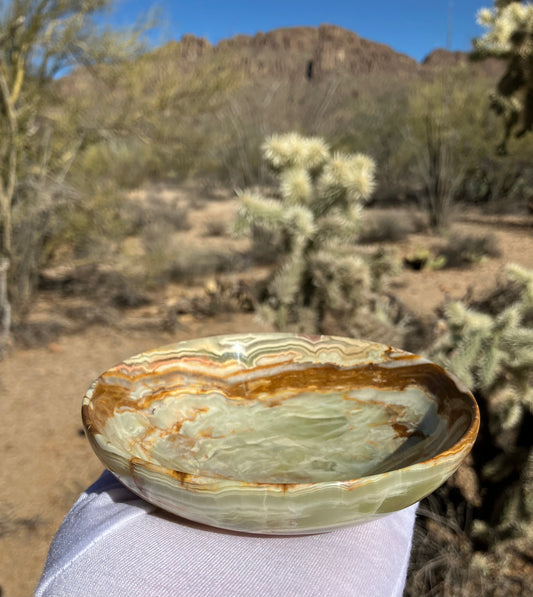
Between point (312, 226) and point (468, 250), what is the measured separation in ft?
14.0

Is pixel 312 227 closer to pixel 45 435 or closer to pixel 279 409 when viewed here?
pixel 45 435

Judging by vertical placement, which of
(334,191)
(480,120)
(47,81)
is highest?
(480,120)

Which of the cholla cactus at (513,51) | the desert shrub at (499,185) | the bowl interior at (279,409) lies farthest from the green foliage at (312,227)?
the desert shrub at (499,185)

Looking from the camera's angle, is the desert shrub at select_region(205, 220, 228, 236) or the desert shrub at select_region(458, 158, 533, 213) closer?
the desert shrub at select_region(205, 220, 228, 236)

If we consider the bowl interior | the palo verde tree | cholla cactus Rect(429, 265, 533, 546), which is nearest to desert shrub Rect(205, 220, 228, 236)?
the palo verde tree

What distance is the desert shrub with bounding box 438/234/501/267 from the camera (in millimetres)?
6946

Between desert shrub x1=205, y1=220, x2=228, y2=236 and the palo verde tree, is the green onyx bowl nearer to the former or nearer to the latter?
the palo verde tree

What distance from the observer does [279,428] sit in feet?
3.55

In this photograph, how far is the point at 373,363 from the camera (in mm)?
1180

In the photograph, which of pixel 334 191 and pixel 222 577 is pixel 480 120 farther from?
pixel 222 577

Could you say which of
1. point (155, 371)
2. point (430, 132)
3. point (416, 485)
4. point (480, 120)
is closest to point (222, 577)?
point (416, 485)

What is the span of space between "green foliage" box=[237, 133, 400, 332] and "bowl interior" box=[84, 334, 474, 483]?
2.34 m

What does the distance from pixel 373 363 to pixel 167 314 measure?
3.72 metres

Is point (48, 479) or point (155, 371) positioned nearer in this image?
point (155, 371)
